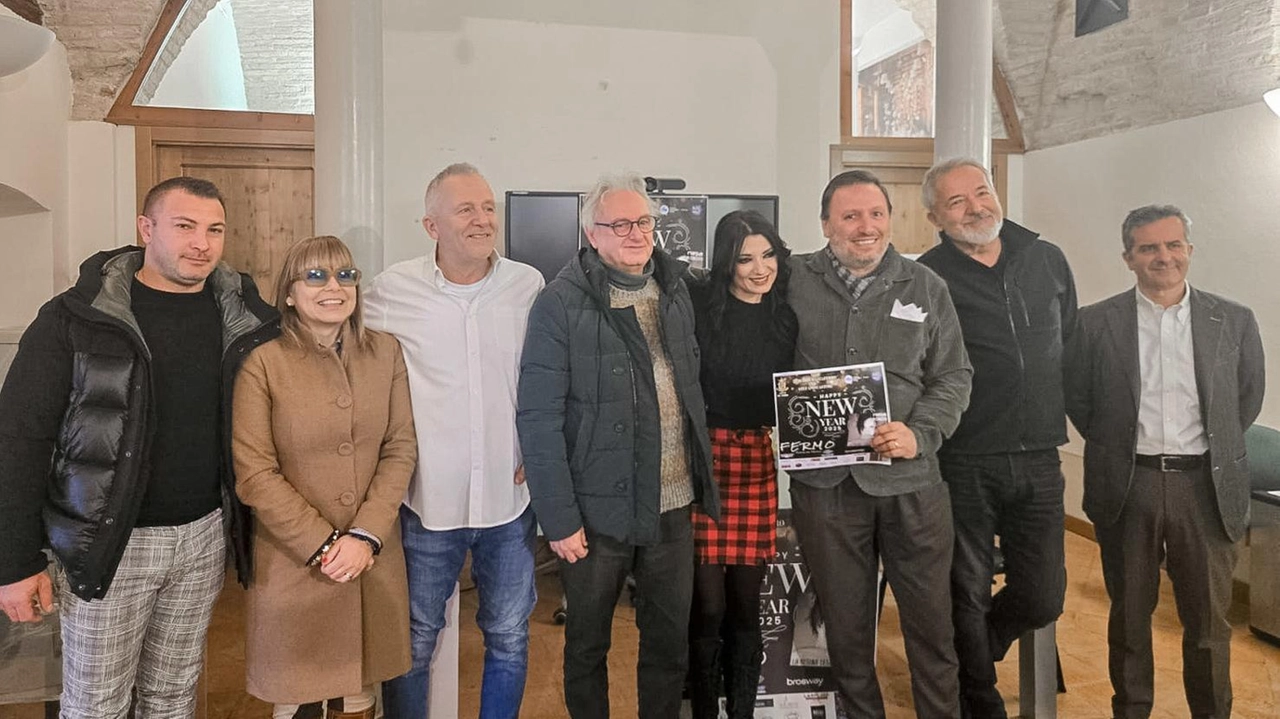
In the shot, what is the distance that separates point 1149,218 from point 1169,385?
0.51 metres

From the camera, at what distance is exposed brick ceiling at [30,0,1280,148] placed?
3145 millimetres

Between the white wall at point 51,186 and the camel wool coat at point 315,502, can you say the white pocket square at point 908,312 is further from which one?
the white wall at point 51,186

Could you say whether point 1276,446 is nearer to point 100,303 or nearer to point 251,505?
point 251,505

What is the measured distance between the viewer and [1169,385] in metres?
2.38

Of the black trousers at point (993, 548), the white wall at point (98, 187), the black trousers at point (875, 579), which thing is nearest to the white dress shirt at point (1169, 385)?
the black trousers at point (993, 548)

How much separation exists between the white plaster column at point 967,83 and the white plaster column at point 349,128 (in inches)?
97.1

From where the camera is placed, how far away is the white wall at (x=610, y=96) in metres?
4.81

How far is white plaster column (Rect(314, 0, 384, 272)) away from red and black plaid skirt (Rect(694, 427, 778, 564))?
1.60 metres

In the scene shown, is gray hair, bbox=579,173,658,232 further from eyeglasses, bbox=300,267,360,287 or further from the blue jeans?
the blue jeans

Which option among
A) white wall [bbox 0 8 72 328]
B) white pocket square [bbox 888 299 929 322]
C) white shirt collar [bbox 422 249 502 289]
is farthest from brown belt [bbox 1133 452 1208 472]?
white wall [bbox 0 8 72 328]

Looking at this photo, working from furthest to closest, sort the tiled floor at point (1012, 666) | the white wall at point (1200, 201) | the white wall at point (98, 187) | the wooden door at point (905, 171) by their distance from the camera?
the wooden door at point (905, 171), the white wall at point (98, 187), the tiled floor at point (1012, 666), the white wall at point (1200, 201)

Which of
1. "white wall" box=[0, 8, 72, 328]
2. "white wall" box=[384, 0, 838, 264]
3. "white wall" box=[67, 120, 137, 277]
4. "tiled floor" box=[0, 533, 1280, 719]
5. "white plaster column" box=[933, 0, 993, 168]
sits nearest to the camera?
"tiled floor" box=[0, 533, 1280, 719]

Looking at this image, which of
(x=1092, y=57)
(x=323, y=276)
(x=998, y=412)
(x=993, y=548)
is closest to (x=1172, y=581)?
(x=993, y=548)

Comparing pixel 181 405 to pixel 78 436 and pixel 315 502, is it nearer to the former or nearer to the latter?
pixel 78 436
